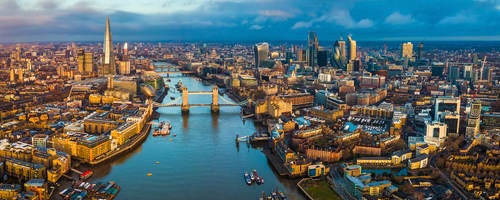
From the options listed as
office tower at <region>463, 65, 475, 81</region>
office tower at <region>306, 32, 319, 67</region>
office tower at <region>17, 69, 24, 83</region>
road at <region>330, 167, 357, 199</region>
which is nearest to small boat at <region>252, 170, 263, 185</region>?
road at <region>330, 167, 357, 199</region>

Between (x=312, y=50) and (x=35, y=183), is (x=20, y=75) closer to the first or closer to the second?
(x=35, y=183)

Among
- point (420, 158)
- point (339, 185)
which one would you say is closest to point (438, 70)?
point (420, 158)

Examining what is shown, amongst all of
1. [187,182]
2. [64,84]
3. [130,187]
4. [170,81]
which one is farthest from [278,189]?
[170,81]

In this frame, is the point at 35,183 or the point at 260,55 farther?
the point at 260,55

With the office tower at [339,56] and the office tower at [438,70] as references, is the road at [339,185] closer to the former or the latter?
the office tower at [438,70]

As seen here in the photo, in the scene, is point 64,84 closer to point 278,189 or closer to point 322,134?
point 322,134

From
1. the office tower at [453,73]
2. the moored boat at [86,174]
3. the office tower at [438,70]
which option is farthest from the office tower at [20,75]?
the office tower at [438,70]
